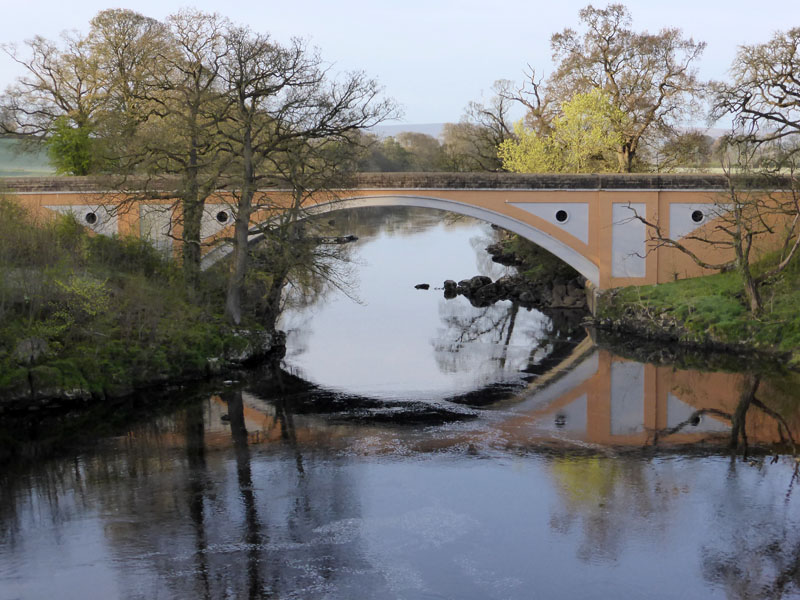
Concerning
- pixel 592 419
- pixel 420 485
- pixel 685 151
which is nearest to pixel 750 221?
pixel 592 419

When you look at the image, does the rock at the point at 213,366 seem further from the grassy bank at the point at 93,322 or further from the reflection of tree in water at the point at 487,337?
the reflection of tree in water at the point at 487,337

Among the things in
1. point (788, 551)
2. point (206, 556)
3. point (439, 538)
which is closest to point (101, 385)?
point (206, 556)

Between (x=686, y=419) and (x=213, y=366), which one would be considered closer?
(x=686, y=419)

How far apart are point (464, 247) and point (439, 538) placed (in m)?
35.8

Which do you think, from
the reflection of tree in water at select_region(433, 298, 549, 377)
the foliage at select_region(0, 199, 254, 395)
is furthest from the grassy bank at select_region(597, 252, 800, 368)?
the foliage at select_region(0, 199, 254, 395)

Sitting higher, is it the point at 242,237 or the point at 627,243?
the point at 242,237

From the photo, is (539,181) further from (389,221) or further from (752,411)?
(389,221)

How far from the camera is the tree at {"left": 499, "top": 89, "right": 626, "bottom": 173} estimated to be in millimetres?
32812

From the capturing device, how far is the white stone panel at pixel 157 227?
81.5ft

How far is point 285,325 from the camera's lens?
27.5 m

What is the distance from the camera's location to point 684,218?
85.9 ft

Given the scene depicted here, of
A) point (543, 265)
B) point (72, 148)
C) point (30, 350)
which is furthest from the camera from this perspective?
point (543, 265)

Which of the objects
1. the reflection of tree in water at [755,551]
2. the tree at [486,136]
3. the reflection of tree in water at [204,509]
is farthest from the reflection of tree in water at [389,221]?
the reflection of tree in water at [755,551]

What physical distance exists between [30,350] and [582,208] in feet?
51.8
